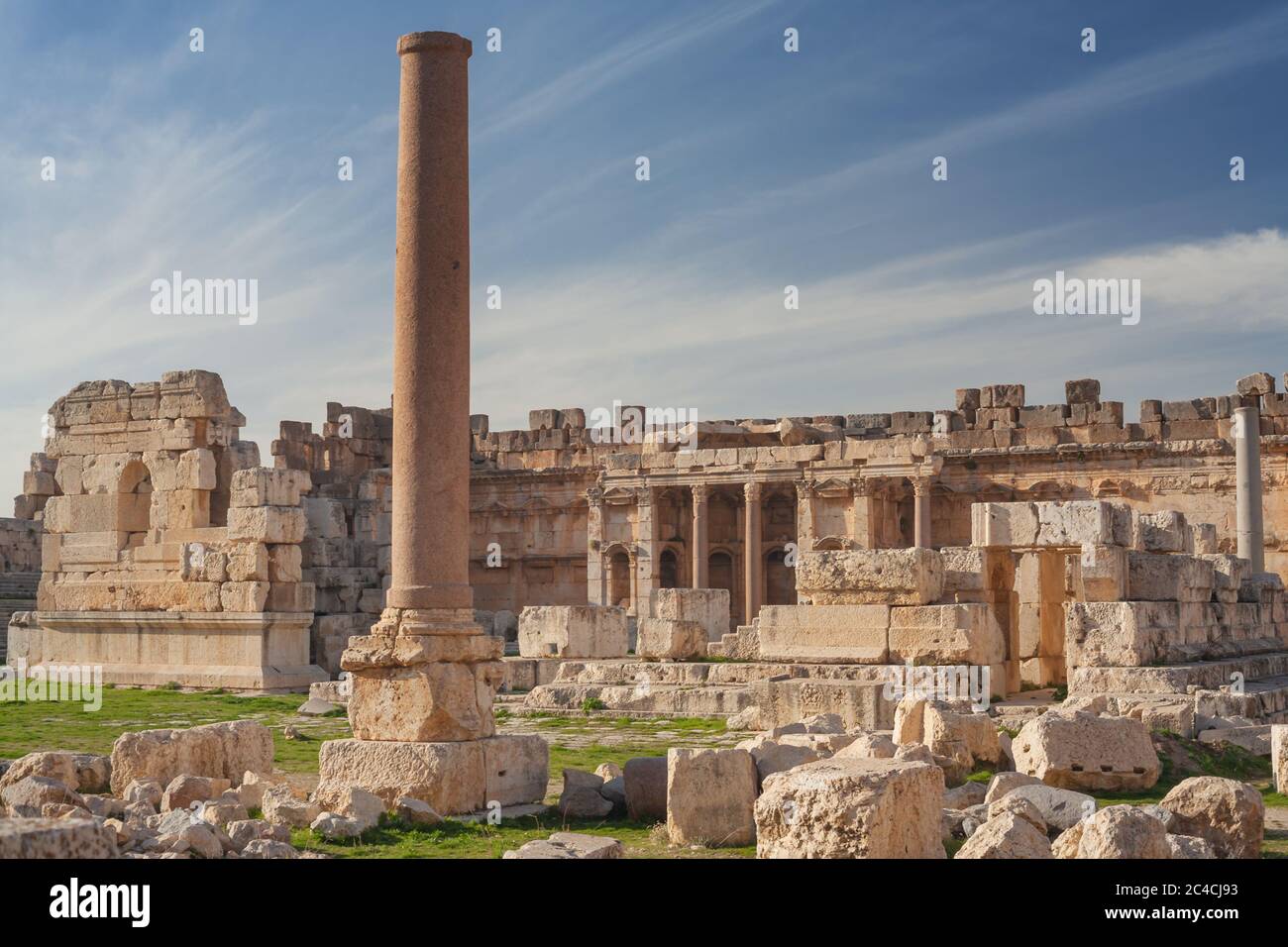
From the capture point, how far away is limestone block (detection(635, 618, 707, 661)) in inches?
734

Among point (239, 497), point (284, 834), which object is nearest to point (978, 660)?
point (284, 834)

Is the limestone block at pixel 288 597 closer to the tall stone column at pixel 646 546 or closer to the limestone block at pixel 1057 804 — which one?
the tall stone column at pixel 646 546

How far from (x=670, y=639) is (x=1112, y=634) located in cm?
558

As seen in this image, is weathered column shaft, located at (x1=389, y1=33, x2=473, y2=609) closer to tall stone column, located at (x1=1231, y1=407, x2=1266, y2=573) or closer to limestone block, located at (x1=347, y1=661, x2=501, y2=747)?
limestone block, located at (x1=347, y1=661, x2=501, y2=747)

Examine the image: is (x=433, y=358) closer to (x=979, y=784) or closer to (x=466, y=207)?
(x=466, y=207)

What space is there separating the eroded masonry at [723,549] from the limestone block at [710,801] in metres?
5.22

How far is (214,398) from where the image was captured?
71.4 ft

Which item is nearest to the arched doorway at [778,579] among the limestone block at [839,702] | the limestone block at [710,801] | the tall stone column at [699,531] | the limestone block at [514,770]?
the tall stone column at [699,531]

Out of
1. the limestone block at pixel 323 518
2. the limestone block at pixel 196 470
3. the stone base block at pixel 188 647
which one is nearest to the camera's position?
the stone base block at pixel 188 647

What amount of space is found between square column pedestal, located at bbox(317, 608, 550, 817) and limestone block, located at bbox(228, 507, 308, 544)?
11.3 meters

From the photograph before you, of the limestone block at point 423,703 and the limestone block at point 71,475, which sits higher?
the limestone block at point 71,475

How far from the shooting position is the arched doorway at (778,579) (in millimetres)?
36250

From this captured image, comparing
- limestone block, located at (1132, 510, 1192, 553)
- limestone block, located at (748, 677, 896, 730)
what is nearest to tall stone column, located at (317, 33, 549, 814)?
limestone block, located at (748, 677, 896, 730)
